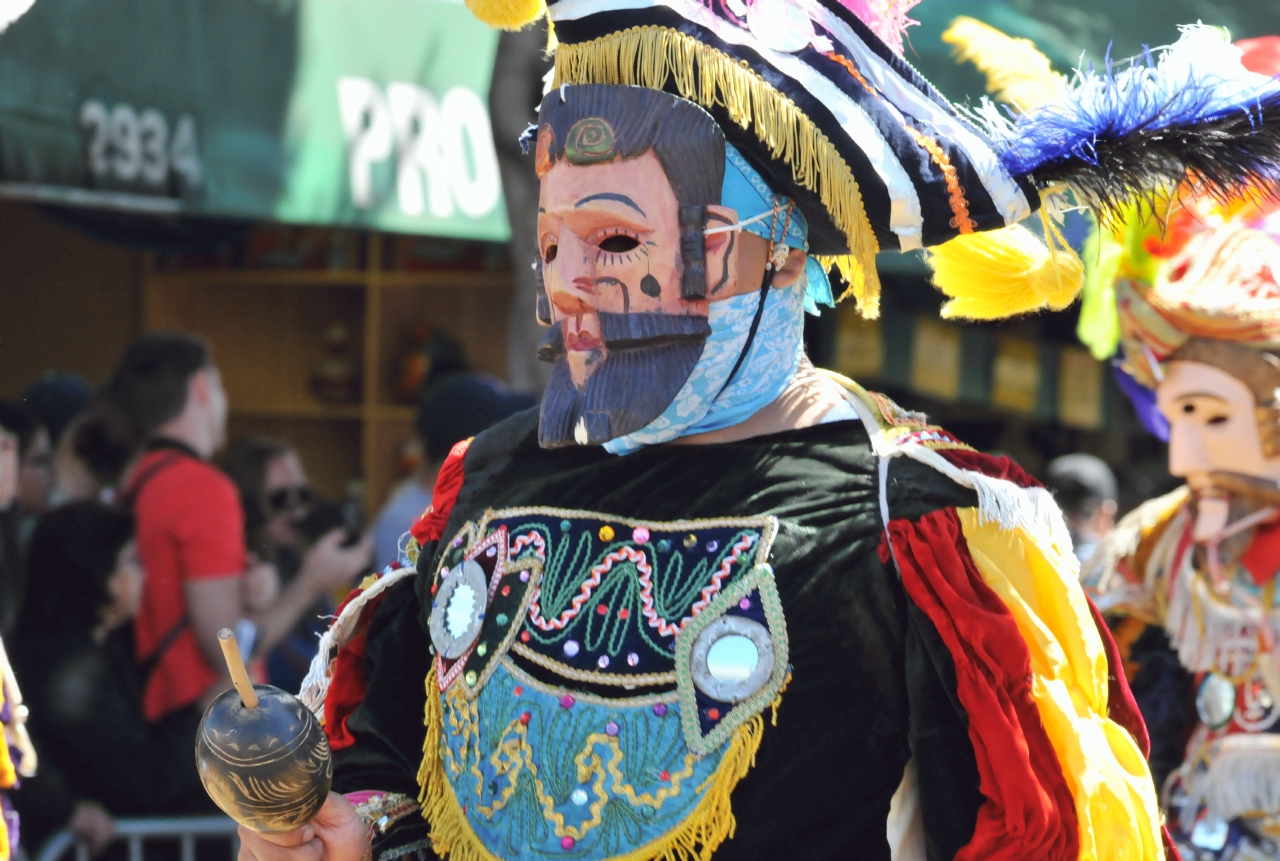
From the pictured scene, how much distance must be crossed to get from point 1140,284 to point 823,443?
68.2 inches

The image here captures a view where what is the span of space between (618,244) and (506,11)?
0.39 m

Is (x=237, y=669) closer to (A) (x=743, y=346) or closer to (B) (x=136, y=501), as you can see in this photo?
(A) (x=743, y=346)

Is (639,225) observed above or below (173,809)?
above

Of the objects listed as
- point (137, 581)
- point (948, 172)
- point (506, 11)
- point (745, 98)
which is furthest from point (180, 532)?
point (948, 172)

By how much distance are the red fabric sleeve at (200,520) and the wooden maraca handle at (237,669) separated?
224 cm

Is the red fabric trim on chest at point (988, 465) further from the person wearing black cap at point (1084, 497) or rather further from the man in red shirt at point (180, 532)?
the person wearing black cap at point (1084, 497)

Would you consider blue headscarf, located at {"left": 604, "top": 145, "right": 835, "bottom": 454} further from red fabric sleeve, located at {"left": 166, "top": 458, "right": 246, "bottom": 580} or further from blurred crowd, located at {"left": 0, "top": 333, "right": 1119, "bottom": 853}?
red fabric sleeve, located at {"left": 166, "top": 458, "right": 246, "bottom": 580}

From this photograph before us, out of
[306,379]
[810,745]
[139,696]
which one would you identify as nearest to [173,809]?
[139,696]

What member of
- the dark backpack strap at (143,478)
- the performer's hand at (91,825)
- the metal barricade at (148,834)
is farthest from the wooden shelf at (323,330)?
the performer's hand at (91,825)

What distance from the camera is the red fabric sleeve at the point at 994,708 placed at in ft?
6.42

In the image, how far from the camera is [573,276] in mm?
2166

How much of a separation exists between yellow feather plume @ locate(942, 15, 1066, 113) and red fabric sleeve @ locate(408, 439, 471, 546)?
3.51 feet

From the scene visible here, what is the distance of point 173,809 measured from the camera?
13.4ft

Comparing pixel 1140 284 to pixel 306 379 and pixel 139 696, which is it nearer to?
pixel 139 696
